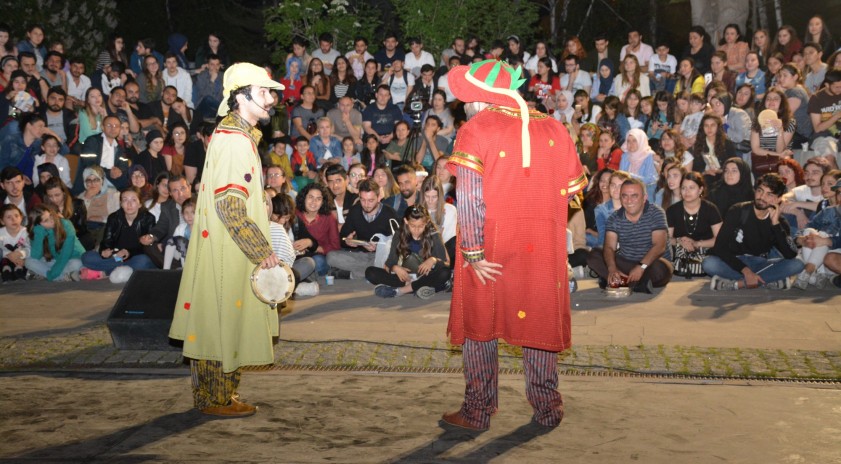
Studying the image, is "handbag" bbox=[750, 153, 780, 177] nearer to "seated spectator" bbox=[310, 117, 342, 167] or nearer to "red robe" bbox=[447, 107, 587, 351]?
"seated spectator" bbox=[310, 117, 342, 167]

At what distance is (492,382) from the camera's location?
5.82m

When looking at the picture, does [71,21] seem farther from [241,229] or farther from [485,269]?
[485,269]

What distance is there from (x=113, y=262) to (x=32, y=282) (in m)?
0.92

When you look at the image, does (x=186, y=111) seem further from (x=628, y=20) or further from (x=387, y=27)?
(x=628, y=20)

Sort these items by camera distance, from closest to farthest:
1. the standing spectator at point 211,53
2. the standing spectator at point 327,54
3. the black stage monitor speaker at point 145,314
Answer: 1. the black stage monitor speaker at point 145,314
2. the standing spectator at point 211,53
3. the standing spectator at point 327,54

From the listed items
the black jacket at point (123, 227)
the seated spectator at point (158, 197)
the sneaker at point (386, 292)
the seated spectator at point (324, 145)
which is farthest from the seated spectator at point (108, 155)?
the sneaker at point (386, 292)

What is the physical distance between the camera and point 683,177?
1171 centimetres

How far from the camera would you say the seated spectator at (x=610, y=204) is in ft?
37.8

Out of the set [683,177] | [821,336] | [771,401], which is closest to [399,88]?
[683,177]

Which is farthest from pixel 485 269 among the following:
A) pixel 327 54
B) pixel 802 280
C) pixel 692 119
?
pixel 327 54

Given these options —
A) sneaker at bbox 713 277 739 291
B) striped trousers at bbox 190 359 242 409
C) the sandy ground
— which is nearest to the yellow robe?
striped trousers at bbox 190 359 242 409

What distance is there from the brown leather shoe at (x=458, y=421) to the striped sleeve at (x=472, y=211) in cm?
96

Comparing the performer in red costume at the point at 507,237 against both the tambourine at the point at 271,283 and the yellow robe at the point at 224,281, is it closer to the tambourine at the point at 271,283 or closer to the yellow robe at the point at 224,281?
the tambourine at the point at 271,283

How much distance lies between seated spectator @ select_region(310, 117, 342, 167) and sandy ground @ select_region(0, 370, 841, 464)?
795 centimetres
